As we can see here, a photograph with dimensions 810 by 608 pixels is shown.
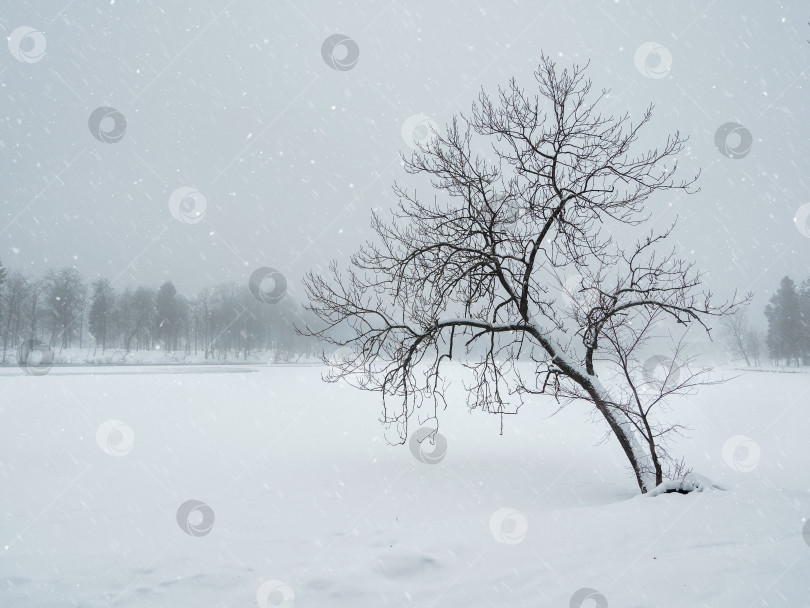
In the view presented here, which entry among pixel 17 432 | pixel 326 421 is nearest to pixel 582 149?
pixel 326 421

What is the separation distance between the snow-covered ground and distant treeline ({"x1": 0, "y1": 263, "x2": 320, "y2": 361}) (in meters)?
52.7

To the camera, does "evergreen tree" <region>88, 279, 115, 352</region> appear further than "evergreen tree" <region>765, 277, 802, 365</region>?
No

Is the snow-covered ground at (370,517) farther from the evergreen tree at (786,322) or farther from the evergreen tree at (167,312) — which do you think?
the evergreen tree at (786,322)

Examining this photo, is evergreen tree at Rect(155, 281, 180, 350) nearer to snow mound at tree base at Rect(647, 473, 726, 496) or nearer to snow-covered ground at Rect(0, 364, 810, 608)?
snow-covered ground at Rect(0, 364, 810, 608)

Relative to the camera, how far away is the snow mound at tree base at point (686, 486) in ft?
22.2

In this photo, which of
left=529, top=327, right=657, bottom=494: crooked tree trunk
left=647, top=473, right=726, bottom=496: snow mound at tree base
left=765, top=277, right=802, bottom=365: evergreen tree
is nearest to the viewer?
left=647, top=473, right=726, bottom=496: snow mound at tree base

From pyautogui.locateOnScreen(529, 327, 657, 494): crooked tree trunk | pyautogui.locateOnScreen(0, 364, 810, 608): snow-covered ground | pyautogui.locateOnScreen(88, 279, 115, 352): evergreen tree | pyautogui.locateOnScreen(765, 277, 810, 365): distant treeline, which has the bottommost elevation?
pyautogui.locateOnScreen(0, 364, 810, 608): snow-covered ground

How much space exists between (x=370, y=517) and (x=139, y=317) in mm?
75857

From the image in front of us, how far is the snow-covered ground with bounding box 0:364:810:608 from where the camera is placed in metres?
4.13

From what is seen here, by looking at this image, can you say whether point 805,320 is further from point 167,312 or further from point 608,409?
point 167,312

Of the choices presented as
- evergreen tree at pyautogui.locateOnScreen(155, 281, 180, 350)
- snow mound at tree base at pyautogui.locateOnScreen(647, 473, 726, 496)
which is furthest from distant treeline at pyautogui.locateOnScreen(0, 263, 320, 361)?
snow mound at tree base at pyautogui.locateOnScreen(647, 473, 726, 496)

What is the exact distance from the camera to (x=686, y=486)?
678 cm

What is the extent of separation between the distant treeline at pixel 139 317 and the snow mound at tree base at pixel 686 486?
208 feet

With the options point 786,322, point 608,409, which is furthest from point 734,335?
point 608,409
